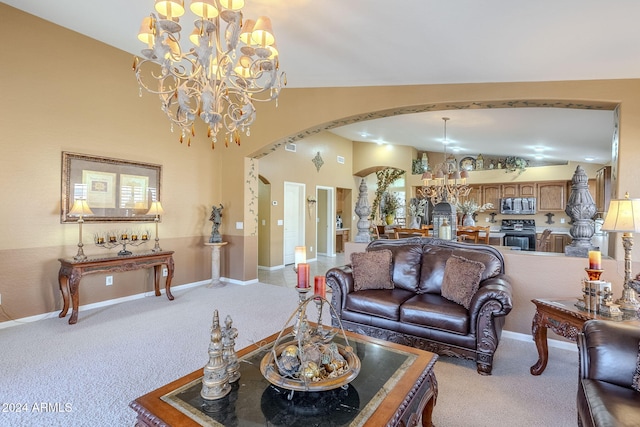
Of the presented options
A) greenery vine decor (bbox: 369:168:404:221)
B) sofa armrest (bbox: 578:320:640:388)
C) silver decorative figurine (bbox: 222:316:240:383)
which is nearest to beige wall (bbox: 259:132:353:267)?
greenery vine decor (bbox: 369:168:404:221)

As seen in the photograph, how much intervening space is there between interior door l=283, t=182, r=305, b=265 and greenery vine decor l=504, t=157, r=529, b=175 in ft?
18.0

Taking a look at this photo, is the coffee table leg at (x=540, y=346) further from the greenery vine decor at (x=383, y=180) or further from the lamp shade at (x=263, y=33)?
the greenery vine decor at (x=383, y=180)

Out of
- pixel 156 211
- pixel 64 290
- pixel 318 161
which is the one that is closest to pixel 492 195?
pixel 318 161

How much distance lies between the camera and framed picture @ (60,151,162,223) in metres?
3.95

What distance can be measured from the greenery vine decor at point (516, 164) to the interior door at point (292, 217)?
547 centimetres

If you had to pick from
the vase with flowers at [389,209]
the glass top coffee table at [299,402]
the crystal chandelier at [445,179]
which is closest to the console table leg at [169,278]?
the glass top coffee table at [299,402]

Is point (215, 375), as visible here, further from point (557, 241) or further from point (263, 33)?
point (557, 241)

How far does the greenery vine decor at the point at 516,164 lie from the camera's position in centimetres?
800

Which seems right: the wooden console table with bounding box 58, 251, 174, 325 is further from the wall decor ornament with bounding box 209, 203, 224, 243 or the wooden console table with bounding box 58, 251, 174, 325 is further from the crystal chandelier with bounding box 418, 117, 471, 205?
the crystal chandelier with bounding box 418, 117, 471, 205

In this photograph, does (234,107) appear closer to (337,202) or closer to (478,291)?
(478,291)

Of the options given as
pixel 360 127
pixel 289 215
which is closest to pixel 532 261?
pixel 360 127

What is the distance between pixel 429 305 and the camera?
2.75m

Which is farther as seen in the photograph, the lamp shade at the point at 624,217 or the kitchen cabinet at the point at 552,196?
the kitchen cabinet at the point at 552,196

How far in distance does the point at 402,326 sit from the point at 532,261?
1.62 m
